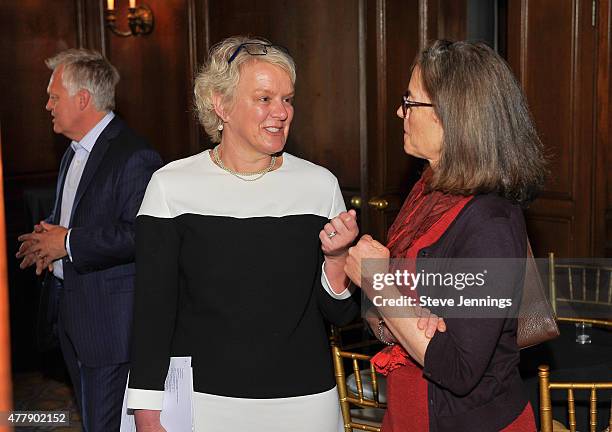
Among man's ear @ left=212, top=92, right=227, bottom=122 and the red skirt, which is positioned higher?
man's ear @ left=212, top=92, right=227, bottom=122

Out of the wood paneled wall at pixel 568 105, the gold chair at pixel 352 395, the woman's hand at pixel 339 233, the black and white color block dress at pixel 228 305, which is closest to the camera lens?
the woman's hand at pixel 339 233

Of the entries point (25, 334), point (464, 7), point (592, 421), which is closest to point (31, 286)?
point (25, 334)

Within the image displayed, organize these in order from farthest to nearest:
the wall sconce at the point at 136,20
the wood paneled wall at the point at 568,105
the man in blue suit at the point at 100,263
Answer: the wall sconce at the point at 136,20 → the wood paneled wall at the point at 568,105 → the man in blue suit at the point at 100,263

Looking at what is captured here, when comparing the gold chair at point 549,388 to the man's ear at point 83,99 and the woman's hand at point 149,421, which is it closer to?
the woman's hand at point 149,421

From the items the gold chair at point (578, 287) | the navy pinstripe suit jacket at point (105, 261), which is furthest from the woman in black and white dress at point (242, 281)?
the gold chair at point (578, 287)

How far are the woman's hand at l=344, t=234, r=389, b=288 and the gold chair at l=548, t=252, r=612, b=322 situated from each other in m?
2.28

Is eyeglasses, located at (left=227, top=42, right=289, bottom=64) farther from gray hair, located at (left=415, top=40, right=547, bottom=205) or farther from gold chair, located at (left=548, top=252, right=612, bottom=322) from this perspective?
gold chair, located at (left=548, top=252, right=612, bottom=322)

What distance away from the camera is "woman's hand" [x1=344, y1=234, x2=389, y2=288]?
1.76 meters

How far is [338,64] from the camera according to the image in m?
4.80

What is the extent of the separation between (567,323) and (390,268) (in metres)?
1.86

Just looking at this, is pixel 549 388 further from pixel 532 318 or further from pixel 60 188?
pixel 60 188

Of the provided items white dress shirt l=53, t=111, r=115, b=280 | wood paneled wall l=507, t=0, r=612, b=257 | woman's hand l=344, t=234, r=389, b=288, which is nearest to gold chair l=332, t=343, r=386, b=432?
woman's hand l=344, t=234, r=389, b=288

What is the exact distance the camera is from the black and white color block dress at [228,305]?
6.55 ft

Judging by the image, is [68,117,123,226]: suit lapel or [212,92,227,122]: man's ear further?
[68,117,123,226]: suit lapel
